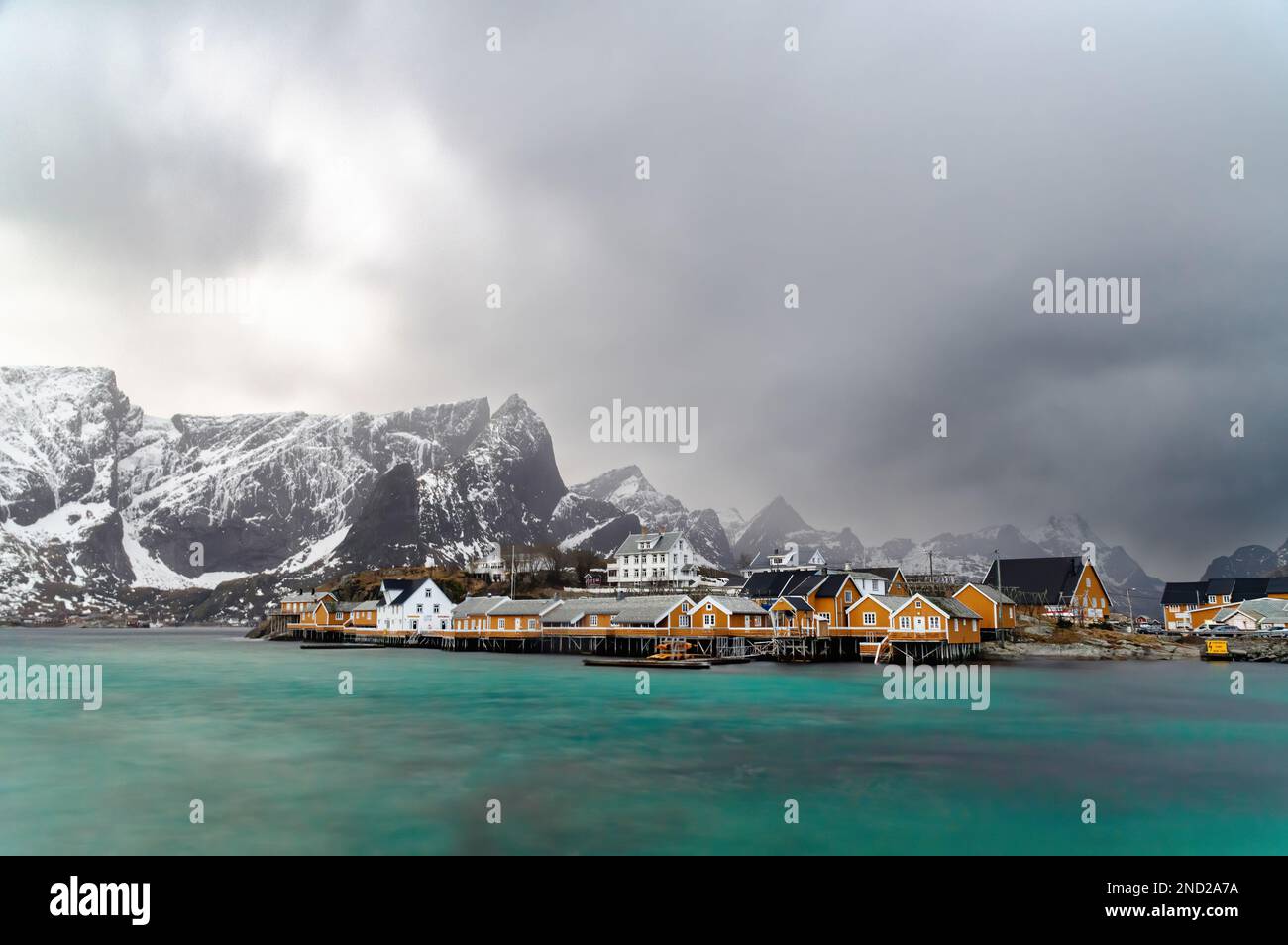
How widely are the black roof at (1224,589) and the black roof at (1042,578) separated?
57.8ft

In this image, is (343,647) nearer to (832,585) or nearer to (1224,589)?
(832,585)

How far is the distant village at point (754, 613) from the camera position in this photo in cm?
6781

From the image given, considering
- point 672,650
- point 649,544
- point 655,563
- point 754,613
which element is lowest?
point 672,650

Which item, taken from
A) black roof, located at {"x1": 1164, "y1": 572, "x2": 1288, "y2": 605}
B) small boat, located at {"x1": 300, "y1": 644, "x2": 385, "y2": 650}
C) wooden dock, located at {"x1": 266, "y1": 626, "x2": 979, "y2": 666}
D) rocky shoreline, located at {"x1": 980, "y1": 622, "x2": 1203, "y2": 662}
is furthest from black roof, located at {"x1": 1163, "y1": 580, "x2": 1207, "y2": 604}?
small boat, located at {"x1": 300, "y1": 644, "x2": 385, "y2": 650}

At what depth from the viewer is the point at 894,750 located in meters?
28.0

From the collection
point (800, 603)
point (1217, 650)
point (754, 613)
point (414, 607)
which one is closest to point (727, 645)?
point (754, 613)

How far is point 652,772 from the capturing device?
81.9ft

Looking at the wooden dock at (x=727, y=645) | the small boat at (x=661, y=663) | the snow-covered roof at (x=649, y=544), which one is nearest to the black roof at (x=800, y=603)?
the wooden dock at (x=727, y=645)

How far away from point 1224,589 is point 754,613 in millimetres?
64882

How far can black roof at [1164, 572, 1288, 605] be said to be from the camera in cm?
9094
